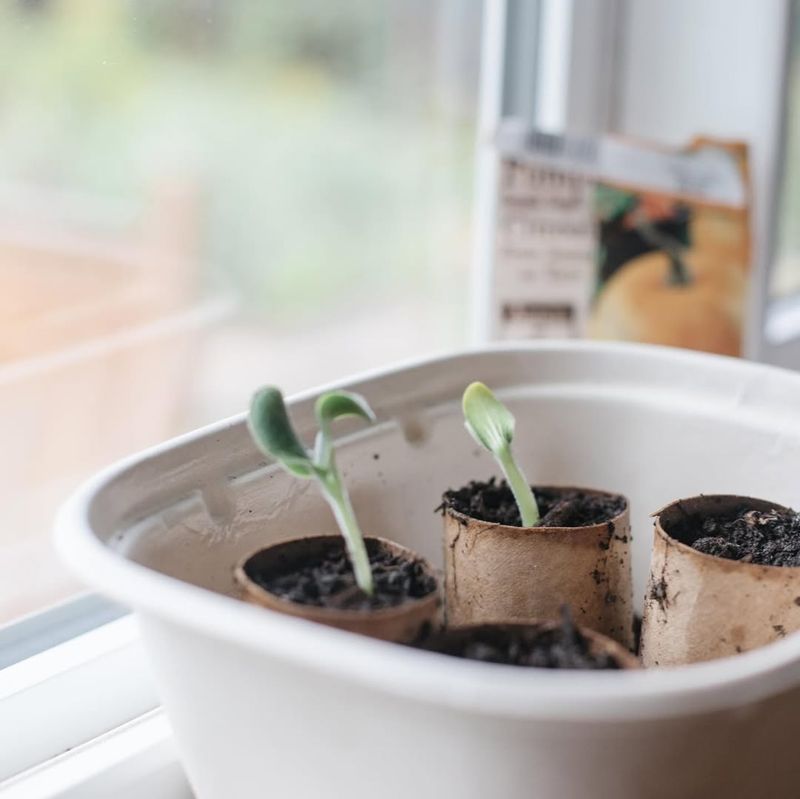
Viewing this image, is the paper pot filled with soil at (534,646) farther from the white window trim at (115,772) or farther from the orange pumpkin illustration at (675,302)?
the orange pumpkin illustration at (675,302)

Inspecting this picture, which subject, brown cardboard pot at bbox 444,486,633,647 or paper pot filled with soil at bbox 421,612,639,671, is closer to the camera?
paper pot filled with soil at bbox 421,612,639,671

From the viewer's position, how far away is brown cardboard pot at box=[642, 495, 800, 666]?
0.49 metres

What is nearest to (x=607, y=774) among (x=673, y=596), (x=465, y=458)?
(x=673, y=596)

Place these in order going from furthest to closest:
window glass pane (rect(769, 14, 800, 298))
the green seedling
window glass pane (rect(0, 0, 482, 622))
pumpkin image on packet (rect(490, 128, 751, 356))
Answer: window glass pane (rect(769, 14, 800, 298))
pumpkin image on packet (rect(490, 128, 751, 356))
window glass pane (rect(0, 0, 482, 622))
the green seedling

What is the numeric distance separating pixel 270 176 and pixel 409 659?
2.17 ft

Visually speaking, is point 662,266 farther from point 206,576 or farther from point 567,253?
point 206,576

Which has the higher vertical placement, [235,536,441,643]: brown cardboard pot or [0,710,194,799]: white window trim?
[235,536,441,643]: brown cardboard pot

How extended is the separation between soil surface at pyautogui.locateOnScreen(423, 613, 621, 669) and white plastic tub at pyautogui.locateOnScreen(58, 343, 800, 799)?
4 centimetres

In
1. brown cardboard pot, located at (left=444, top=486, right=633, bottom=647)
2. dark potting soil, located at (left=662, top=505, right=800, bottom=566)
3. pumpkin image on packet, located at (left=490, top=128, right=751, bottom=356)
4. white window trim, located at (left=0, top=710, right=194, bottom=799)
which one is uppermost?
pumpkin image on packet, located at (left=490, top=128, right=751, bottom=356)

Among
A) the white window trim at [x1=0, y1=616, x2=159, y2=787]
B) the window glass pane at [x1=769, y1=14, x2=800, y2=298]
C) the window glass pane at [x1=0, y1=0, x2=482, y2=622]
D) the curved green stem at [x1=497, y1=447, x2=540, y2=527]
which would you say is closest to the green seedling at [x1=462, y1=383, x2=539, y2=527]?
the curved green stem at [x1=497, y1=447, x2=540, y2=527]

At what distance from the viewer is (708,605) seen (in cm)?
51

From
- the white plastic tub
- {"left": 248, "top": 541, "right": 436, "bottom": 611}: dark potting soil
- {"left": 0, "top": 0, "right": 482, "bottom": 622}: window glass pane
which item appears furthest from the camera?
{"left": 0, "top": 0, "right": 482, "bottom": 622}: window glass pane

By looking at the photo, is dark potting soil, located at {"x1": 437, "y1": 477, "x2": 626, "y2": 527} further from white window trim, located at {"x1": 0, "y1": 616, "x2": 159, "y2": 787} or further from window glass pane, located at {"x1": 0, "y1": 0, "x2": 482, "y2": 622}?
window glass pane, located at {"x1": 0, "y1": 0, "x2": 482, "y2": 622}

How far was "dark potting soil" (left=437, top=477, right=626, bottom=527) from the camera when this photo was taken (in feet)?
1.95
